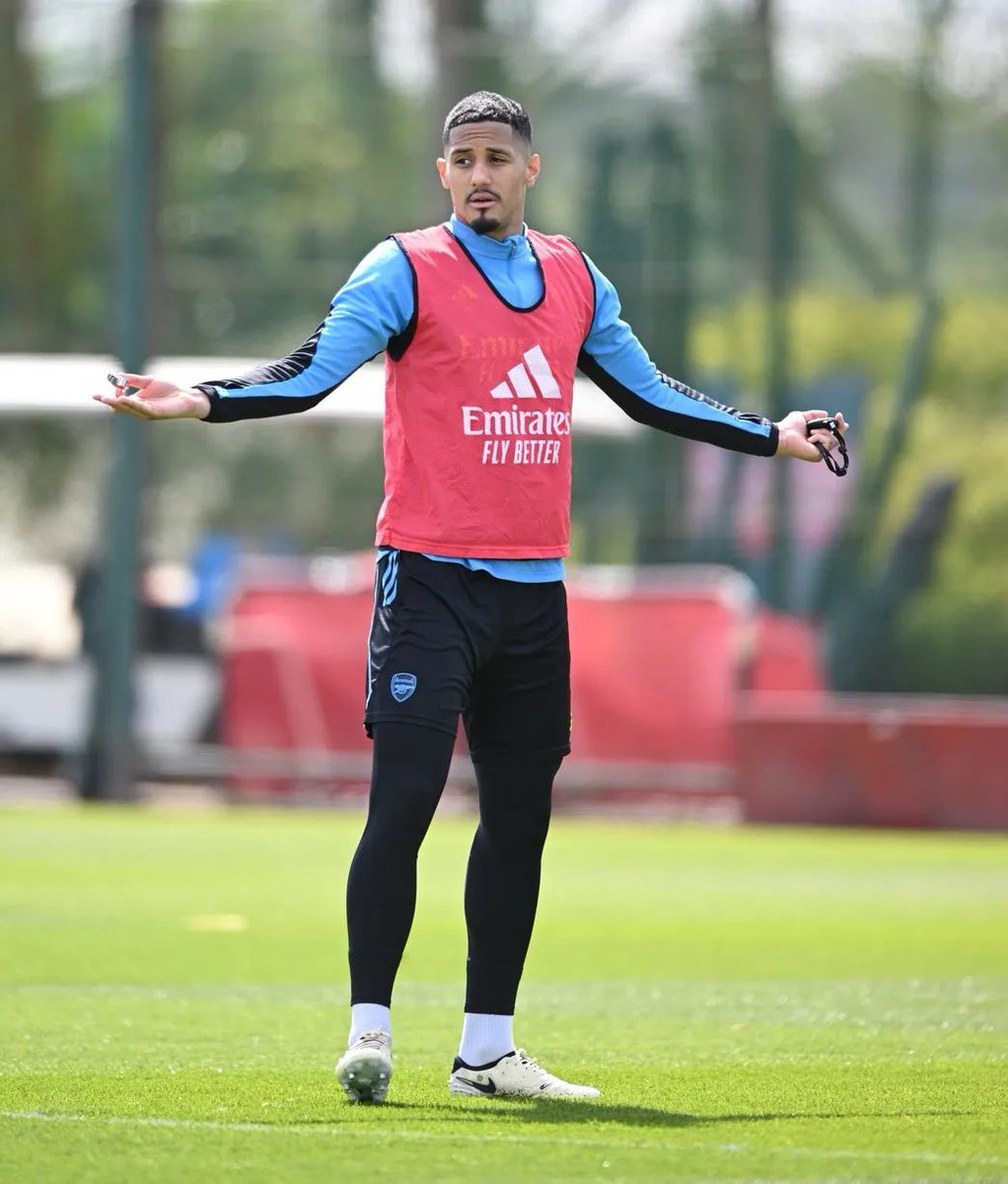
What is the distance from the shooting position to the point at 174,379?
1942 centimetres

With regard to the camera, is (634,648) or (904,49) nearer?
(634,648)

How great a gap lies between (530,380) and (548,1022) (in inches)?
92.3

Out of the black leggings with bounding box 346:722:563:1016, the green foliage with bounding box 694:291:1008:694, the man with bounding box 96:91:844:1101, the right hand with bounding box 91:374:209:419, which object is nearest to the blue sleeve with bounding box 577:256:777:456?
the man with bounding box 96:91:844:1101

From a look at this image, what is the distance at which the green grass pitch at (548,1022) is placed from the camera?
517 centimetres

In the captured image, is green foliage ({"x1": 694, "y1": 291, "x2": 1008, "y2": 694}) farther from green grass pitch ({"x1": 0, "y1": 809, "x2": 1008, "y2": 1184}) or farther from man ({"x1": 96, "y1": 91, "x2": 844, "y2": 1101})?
man ({"x1": 96, "y1": 91, "x2": 844, "y2": 1101})

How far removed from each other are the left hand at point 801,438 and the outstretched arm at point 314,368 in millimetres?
1091

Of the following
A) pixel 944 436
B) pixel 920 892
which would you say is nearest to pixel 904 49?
pixel 944 436

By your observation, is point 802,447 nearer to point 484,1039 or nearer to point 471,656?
point 471,656

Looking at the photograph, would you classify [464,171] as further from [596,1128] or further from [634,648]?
[634,648]

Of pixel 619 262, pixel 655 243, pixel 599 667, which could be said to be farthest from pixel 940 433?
pixel 599 667

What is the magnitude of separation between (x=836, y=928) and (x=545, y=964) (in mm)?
1992

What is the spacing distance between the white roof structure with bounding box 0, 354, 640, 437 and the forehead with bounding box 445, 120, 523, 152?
1316 centimetres

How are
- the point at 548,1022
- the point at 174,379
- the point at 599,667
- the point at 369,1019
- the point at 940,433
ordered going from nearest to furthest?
the point at 369,1019 < the point at 548,1022 < the point at 599,667 < the point at 174,379 < the point at 940,433

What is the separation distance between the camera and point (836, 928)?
11.0 m
